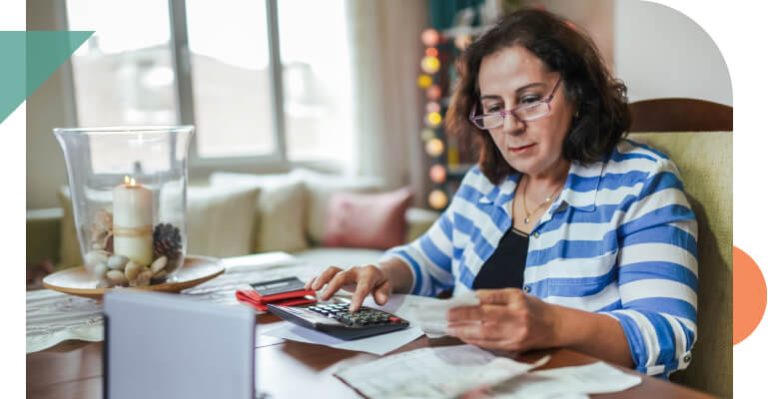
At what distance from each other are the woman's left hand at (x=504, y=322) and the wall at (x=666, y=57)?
0.72 metres

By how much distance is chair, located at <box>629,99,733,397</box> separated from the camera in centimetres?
105

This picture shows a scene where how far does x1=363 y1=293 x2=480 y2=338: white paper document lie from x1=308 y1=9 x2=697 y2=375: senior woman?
0.02 meters

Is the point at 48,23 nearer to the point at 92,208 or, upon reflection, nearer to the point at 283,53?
the point at 283,53

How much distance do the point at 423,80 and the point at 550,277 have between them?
2.90m

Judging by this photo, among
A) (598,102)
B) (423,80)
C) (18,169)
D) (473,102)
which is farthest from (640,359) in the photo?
(423,80)

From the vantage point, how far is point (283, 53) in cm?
379

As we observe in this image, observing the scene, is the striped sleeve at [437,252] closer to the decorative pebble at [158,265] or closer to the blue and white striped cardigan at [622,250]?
the blue and white striped cardigan at [622,250]

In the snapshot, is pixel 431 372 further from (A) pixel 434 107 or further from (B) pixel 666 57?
(A) pixel 434 107

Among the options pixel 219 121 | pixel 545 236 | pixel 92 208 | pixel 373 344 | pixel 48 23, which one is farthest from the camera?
pixel 219 121

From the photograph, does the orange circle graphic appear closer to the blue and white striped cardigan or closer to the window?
the blue and white striped cardigan

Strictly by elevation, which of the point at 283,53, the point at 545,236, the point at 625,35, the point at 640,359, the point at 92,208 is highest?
the point at 283,53

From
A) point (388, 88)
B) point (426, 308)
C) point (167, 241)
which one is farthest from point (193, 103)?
point (426, 308)

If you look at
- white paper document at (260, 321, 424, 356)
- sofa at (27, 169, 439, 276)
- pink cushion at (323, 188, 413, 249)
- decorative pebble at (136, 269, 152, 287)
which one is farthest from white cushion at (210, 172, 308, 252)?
white paper document at (260, 321, 424, 356)

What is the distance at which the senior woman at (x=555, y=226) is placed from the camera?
0.85m
